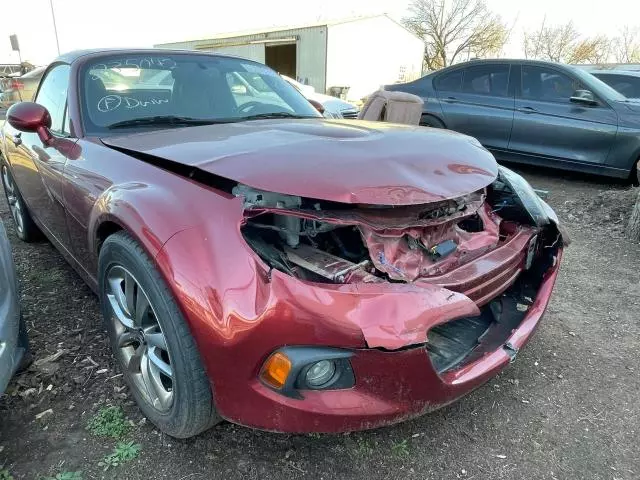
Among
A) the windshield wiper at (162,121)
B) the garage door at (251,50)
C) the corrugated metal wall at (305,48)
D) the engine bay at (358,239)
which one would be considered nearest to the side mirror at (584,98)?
the engine bay at (358,239)

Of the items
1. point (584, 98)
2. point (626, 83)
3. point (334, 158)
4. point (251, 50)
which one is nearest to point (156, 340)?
point (334, 158)

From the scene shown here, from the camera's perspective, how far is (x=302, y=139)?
6.97 feet

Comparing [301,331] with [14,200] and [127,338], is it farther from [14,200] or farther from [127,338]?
[14,200]

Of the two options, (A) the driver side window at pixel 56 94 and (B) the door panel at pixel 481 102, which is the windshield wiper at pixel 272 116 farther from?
(B) the door panel at pixel 481 102

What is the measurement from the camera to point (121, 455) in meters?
1.85

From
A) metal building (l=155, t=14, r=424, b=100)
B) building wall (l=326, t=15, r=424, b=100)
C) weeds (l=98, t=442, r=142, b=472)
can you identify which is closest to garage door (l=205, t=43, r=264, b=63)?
metal building (l=155, t=14, r=424, b=100)

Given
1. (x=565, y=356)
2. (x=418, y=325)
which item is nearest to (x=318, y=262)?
(x=418, y=325)

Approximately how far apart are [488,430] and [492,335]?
402 mm

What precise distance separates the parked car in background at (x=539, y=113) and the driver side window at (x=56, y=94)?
16.8ft

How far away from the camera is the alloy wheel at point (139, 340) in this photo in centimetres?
185

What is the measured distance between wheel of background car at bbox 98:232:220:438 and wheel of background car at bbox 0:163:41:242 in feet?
6.97

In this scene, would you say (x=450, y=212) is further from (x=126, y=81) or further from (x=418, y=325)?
(x=126, y=81)

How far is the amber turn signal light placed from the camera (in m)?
1.49

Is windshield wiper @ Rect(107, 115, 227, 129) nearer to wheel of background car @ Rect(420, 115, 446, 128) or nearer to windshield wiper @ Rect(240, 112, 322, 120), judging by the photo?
windshield wiper @ Rect(240, 112, 322, 120)
